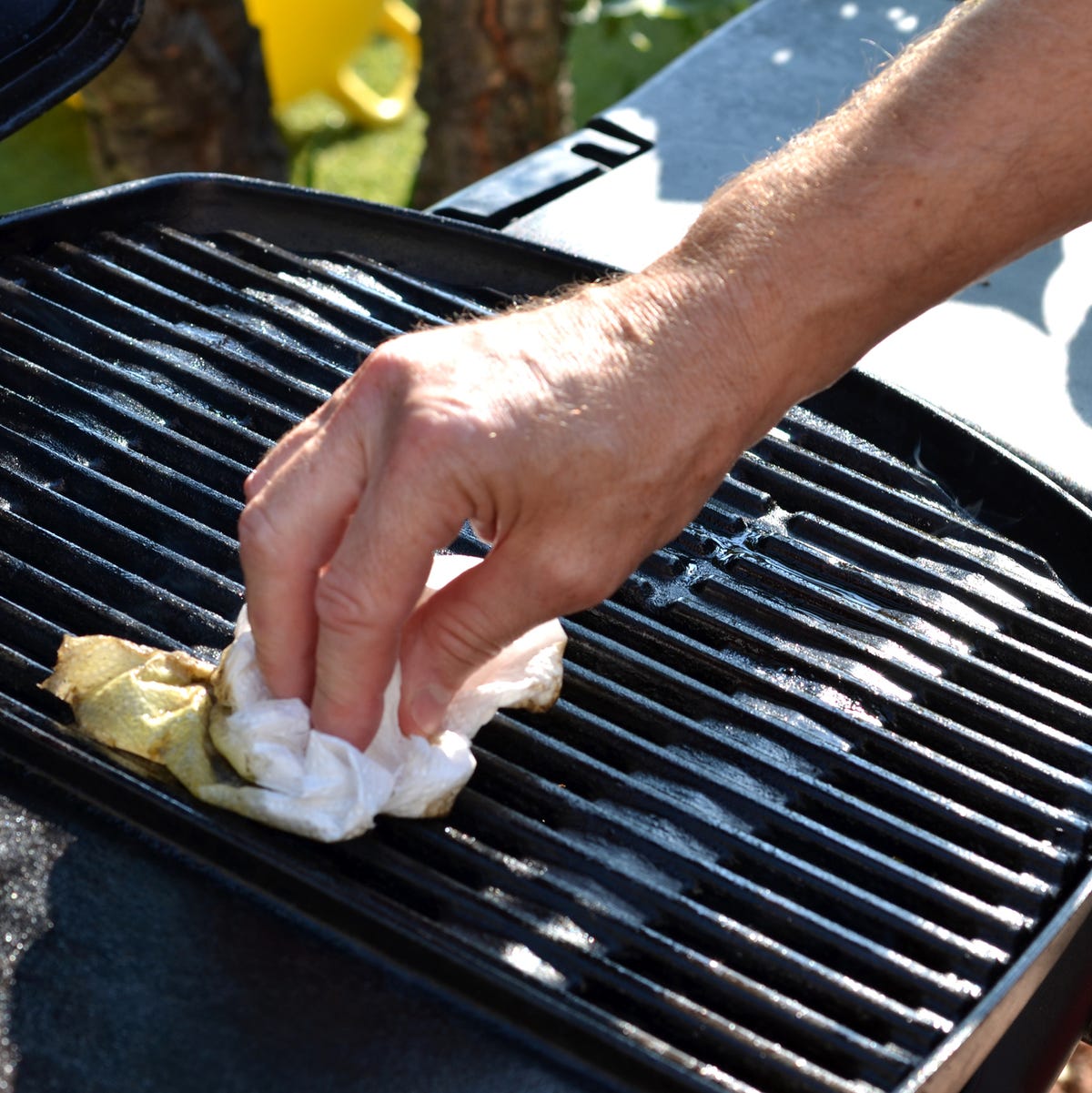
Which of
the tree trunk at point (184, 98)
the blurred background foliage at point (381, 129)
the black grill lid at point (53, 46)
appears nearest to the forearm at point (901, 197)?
the black grill lid at point (53, 46)

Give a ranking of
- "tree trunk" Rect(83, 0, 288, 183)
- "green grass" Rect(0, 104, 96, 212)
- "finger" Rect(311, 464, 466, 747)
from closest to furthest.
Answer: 1. "finger" Rect(311, 464, 466, 747)
2. "tree trunk" Rect(83, 0, 288, 183)
3. "green grass" Rect(0, 104, 96, 212)

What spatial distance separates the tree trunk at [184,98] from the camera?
3617mm

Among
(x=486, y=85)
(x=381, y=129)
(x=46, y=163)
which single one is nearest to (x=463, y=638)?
(x=486, y=85)

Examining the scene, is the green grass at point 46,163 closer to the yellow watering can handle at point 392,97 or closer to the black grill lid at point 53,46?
the yellow watering can handle at point 392,97

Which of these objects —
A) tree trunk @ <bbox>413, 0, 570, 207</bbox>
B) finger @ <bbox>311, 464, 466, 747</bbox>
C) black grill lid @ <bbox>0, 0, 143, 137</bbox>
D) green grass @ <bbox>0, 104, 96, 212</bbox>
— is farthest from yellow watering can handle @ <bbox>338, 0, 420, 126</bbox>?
finger @ <bbox>311, 464, 466, 747</bbox>

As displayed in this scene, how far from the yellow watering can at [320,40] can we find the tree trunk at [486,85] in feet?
3.54

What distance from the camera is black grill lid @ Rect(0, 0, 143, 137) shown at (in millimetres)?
2096

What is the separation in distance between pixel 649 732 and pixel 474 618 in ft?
1.02

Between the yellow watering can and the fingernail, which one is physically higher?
the yellow watering can

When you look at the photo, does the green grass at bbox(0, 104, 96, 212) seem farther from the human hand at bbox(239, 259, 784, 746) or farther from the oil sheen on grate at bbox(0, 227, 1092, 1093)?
the human hand at bbox(239, 259, 784, 746)

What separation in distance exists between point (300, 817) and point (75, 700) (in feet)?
0.87

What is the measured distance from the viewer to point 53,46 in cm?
214

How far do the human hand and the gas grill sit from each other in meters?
0.20

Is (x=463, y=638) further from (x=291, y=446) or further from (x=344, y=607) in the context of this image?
(x=291, y=446)
